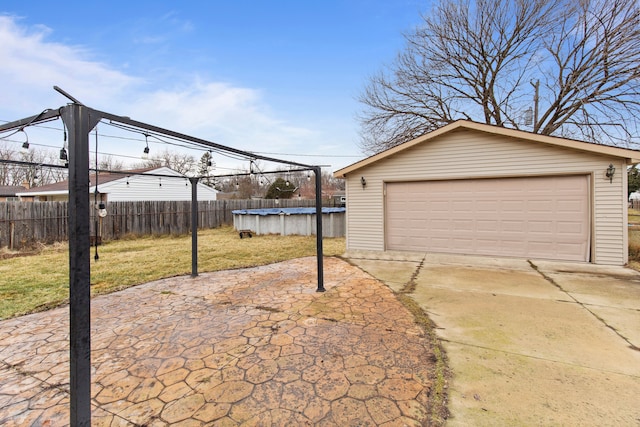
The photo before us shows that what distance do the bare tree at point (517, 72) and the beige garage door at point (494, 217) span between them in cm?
690

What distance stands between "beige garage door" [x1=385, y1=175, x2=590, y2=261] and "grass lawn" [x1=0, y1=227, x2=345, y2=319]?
2.26 metres

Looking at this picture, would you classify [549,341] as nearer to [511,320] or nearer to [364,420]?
[511,320]

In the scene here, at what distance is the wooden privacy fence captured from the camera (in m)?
9.27

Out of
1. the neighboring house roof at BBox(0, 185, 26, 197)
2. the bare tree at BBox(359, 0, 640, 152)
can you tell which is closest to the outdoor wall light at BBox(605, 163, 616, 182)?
the bare tree at BBox(359, 0, 640, 152)

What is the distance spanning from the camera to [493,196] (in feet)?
23.7

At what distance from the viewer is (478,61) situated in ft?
43.3

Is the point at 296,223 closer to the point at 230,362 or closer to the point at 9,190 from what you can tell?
the point at 230,362

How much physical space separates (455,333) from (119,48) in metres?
10.1

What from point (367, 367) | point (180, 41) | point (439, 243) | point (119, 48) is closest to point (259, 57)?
point (180, 41)

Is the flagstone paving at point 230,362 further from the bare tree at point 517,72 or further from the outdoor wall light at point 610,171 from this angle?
the bare tree at point 517,72

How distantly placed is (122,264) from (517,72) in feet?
53.1

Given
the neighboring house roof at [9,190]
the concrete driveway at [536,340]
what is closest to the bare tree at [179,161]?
the neighboring house roof at [9,190]

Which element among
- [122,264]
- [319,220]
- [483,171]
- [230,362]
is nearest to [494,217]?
[483,171]

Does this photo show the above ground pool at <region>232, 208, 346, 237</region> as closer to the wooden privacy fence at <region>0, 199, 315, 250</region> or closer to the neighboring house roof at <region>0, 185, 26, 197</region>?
the wooden privacy fence at <region>0, 199, 315, 250</region>
